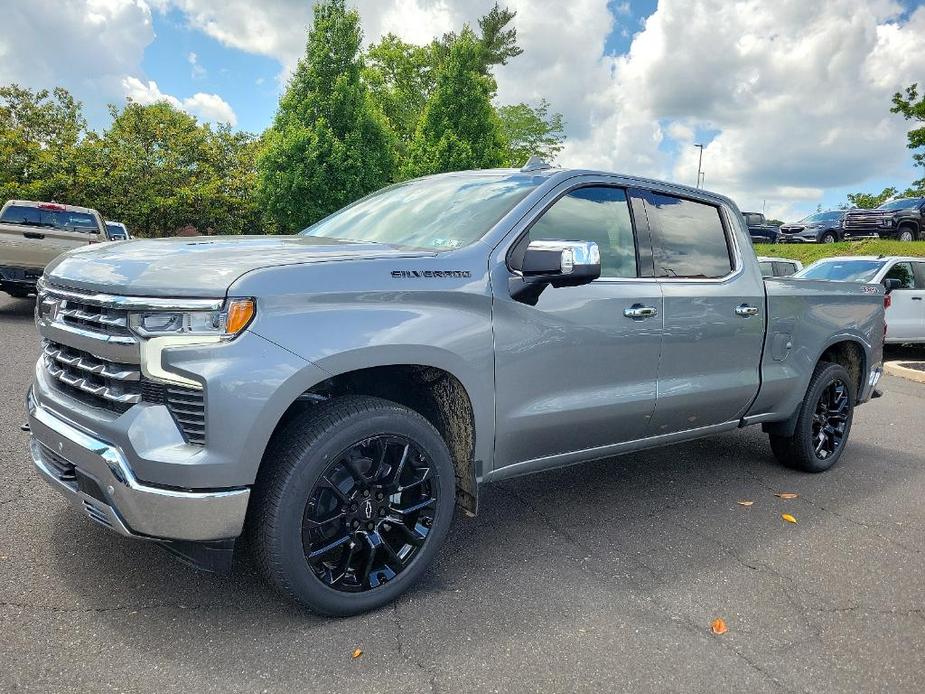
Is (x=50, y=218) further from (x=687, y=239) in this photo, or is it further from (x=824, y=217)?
(x=824, y=217)

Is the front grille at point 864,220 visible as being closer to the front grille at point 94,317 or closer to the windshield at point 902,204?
the windshield at point 902,204

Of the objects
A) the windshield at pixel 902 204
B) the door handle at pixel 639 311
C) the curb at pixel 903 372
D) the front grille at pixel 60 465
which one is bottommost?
the curb at pixel 903 372

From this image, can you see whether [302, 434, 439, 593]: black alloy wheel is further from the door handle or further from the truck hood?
the door handle

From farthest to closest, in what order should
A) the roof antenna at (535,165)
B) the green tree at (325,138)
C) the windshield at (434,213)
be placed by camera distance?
the green tree at (325,138) → the roof antenna at (535,165) → the windshield at (434,213)

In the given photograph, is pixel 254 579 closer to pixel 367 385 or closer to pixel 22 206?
pixel 367 385

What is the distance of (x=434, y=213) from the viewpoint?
3.69 m

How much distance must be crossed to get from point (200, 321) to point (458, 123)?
22.1 metres

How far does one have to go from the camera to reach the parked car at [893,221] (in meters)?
24.2

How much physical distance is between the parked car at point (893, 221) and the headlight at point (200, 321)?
2663cm

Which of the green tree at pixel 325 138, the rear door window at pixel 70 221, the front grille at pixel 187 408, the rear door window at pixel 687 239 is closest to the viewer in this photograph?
the front grille at pixel 187 408

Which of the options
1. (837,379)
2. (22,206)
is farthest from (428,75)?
(837,379)

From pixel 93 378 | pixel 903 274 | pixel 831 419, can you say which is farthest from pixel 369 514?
pixel 903 274

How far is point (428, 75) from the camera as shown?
142 feet

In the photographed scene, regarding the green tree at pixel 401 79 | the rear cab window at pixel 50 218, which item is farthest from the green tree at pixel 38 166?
the green tree at pixel 401 79
